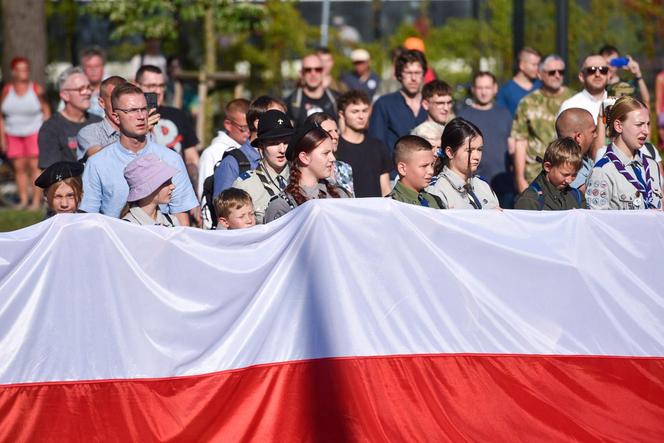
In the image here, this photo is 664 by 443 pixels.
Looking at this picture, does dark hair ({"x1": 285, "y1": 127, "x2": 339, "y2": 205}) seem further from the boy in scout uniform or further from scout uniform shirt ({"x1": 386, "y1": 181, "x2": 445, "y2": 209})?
scout uniform shirt ({"x1": 386, "y1": 181, "x2": 445, "y2": 209})

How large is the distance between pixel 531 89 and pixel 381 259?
6.72 m

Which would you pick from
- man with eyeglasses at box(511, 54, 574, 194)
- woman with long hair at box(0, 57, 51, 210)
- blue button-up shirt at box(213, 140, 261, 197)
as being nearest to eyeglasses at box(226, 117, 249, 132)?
blue button-up shirt at box(213, 140, 261, 197)

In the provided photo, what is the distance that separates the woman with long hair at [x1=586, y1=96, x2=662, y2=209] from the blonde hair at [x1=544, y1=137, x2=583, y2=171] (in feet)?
0.48

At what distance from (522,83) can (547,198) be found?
16.1 feet

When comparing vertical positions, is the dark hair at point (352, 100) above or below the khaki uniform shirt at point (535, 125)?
above

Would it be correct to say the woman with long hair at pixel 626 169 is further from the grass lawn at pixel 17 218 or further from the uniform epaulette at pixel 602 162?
the grass lawn at pixel 17 218

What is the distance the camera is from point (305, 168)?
795 centimetres

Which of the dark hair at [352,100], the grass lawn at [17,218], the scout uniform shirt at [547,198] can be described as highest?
the dark hair at [352,100]

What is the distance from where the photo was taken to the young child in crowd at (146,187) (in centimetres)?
783

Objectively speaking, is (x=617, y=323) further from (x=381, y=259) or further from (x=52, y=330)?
(x=52, y=330)

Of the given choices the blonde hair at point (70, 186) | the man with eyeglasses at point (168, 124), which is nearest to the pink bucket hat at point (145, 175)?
the blonde hair at point (70, 186)

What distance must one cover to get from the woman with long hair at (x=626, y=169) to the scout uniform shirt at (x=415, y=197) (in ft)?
3.30

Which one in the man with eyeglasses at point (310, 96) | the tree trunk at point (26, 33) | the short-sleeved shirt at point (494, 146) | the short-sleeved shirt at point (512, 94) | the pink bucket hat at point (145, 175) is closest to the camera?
the pink bucket hat at point (145, 175)

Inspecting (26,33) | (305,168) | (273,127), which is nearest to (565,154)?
(305,168)
